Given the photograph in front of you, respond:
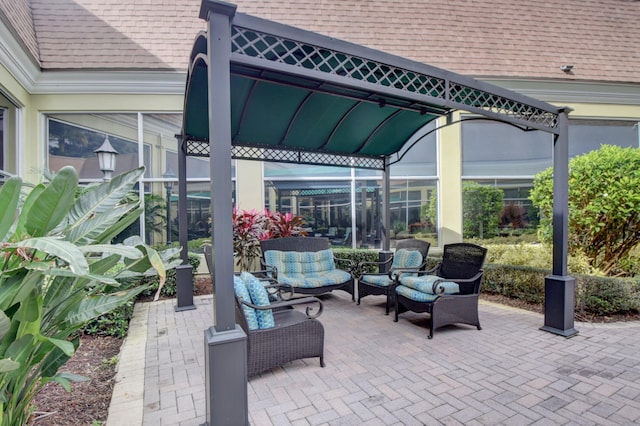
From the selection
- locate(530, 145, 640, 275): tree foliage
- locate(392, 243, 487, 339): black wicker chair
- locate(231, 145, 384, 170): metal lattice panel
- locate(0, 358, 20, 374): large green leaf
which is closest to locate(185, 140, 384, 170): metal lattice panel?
locate(231, 145, 384, 170): metal lattice panel

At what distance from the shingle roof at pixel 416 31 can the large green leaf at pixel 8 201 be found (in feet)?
22.2

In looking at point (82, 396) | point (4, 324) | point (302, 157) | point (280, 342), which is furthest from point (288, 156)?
point (4, 324)

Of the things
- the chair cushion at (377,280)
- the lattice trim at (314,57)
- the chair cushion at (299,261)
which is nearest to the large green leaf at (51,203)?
the lattice trim at (314,57)

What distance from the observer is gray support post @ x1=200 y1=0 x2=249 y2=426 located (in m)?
2.04

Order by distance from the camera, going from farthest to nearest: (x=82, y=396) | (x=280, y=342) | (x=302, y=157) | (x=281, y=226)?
(x=281, y=226) → (x=302, y=157) → (x=280, y=342) → (x=82, y=396)

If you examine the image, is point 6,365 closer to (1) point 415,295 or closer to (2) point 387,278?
(1) point 415,295

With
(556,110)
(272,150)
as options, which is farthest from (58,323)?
(556,110)

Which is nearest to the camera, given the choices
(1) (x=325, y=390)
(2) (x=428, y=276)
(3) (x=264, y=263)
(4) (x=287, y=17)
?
(1) (x=325, y=390)

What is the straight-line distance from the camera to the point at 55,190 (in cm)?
148

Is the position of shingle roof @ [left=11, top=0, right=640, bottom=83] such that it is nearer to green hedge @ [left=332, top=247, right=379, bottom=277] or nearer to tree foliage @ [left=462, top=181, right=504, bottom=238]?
tree foliage @ [left=462, top=181, right=504, bottom=238]

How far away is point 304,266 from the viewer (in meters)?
5.71

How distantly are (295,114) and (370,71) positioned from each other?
6.25ft

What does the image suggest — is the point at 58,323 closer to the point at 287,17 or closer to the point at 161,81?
the point at 161,81

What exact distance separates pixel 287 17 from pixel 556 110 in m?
6.44
